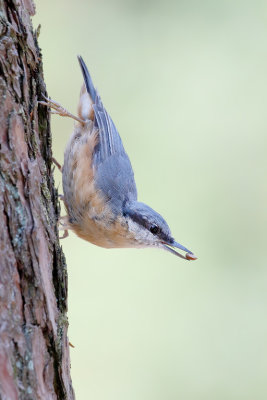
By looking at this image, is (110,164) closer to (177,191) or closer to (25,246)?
(177,191)

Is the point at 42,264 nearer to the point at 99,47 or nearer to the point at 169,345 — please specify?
the point at 169,345

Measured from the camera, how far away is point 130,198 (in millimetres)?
3840

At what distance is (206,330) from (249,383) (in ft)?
1.88

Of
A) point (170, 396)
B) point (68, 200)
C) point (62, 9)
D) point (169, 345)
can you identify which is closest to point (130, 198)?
point (68, 200)

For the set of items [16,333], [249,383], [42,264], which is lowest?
[16,333]

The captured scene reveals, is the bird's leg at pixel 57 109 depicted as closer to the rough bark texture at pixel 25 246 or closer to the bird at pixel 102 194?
the bird at pixel 102 194

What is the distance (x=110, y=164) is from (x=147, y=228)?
49 centimetres

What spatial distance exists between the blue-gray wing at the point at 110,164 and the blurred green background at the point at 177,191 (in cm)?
112

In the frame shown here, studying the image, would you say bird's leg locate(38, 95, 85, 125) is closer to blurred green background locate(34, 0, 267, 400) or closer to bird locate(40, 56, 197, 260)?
bird locate(40, 56, 197, 260)

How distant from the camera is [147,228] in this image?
3.78 metres

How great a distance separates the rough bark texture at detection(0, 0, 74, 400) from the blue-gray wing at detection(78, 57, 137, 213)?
1.41 meters

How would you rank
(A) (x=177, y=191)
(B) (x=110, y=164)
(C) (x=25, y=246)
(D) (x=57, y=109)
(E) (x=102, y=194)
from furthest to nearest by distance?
(A) (x=177, y=191) < (B) (x=110, y=164) < (E) (x=102, y=194) < (D) (x=57, y=109) < (C) (x=25, y=246)

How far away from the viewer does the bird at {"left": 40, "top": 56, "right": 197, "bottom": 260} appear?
11.7 ft

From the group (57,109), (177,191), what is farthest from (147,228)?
(177,191)
